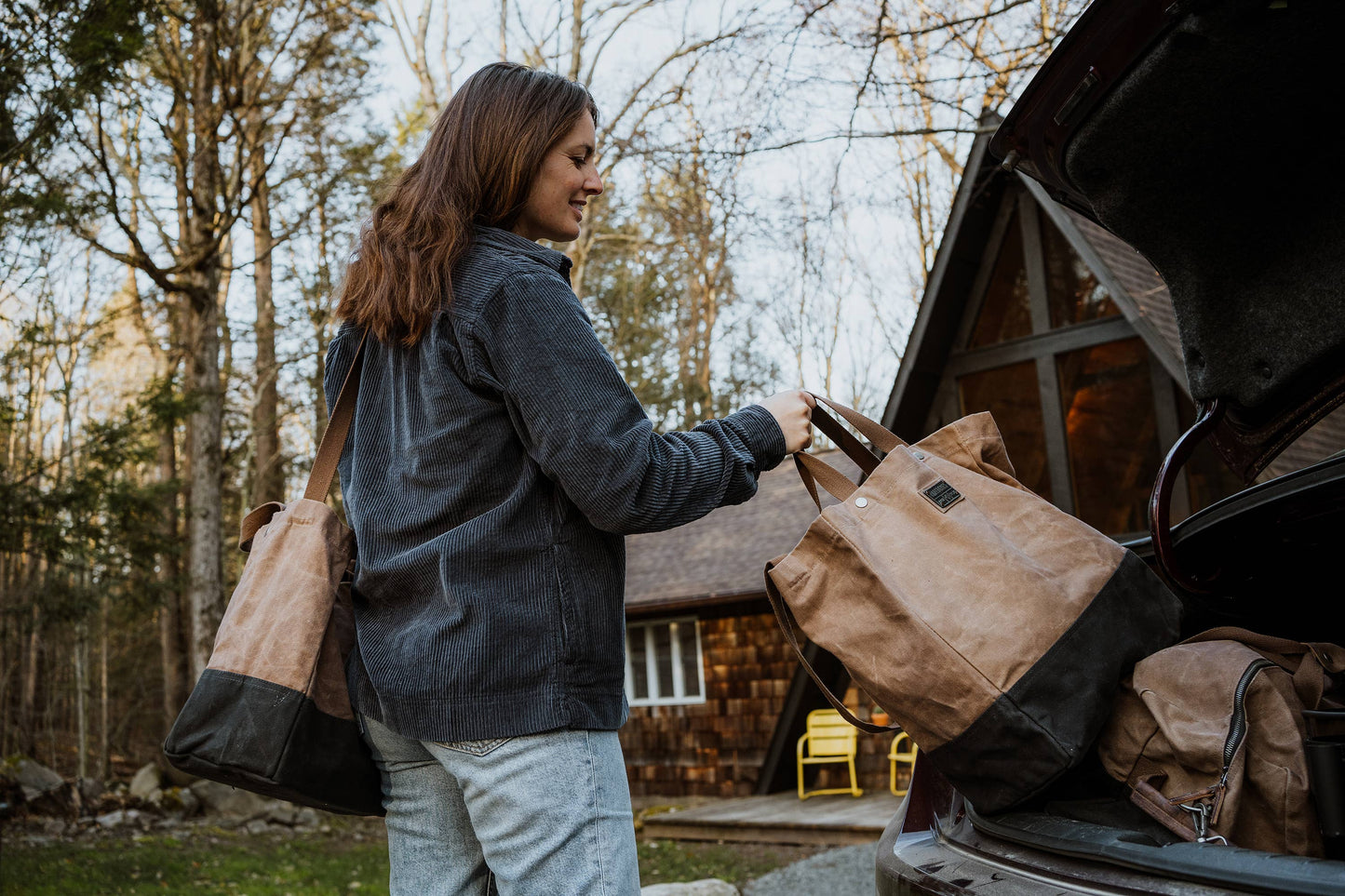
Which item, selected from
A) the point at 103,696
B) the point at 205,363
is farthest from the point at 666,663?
the point at 103,696

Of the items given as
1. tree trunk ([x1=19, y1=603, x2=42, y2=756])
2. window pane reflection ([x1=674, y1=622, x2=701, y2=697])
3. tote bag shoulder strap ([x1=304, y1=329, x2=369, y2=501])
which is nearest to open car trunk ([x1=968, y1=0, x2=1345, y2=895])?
tote bag shoulder strap ([x1=304, y1=329, x2=369, y2=501])

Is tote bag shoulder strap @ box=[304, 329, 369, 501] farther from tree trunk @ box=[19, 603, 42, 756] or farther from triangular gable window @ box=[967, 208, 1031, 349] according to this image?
tree trunk @ box=[19, 603, 42, 756]

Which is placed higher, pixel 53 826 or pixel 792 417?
pixel 792 417

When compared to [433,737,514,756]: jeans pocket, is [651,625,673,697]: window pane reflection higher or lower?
lower

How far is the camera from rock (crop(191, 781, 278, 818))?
1450cm

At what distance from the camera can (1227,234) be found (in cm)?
205

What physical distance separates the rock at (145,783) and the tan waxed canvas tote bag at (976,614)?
1589 cm

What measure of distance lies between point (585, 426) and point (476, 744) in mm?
484

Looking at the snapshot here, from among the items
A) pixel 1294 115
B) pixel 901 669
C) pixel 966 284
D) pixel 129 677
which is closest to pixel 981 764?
pixel 901 669

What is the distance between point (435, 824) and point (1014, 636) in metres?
0.97

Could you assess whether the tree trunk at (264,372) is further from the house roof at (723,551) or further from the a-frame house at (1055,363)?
the a-frame house at (1055,363)

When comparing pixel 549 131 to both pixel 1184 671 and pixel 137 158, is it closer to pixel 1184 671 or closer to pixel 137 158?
pixel 1184 671

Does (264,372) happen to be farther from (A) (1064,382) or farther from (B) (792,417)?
(B) (792,417)

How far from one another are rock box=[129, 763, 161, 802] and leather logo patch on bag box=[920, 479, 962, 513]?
15943 mm
